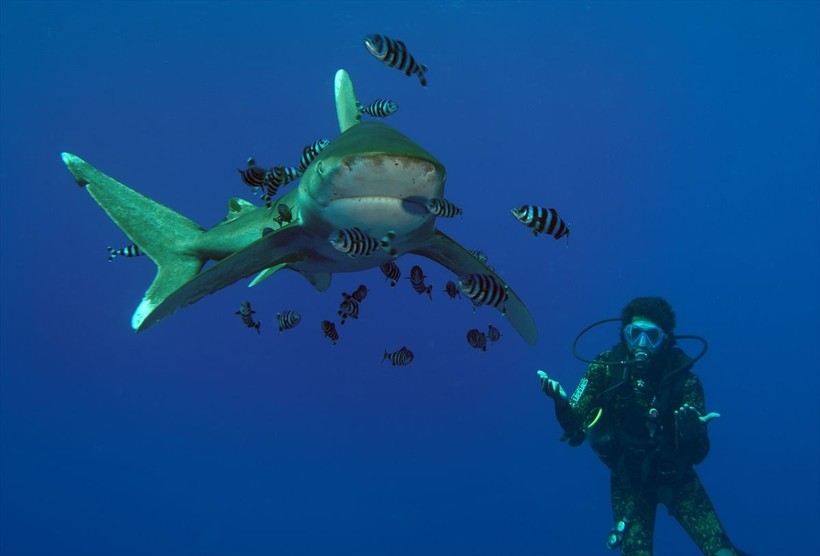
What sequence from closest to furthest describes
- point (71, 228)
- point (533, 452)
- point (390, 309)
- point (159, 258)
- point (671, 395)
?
point (159, 258)
point (671, 395)
point (533, 452)
point (390, 309)
point (71, 228)

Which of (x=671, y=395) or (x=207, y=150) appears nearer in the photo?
(x=671, y=395)

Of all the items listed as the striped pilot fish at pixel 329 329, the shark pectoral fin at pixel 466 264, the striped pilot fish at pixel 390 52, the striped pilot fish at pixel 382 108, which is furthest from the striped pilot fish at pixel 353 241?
the striped pilot fish at pixel 382 108

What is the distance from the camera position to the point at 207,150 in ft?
211

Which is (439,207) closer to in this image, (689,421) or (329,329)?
(329,329)

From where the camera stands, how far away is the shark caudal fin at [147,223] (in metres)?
6.59

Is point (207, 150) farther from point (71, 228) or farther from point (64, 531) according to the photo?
point (64, 531)

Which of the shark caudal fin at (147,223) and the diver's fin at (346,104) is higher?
the diver's fin at (346,104)

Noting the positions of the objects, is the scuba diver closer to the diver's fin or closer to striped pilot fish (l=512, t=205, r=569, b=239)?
striped pilot fish (l=512, t=205, r=569, b=239)

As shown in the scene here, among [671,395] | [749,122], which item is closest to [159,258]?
[671,395]

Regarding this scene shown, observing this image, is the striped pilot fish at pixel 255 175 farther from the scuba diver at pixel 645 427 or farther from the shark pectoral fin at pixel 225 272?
the scuba diver at pixel 645 427

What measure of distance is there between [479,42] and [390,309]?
87.5 ft

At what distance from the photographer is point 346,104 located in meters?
7.27

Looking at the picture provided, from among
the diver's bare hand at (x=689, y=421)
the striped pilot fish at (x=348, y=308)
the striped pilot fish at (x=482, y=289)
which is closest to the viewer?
the striped pilot fish at (x=482, y=289)

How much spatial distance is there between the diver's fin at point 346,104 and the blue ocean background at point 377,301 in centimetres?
3441
